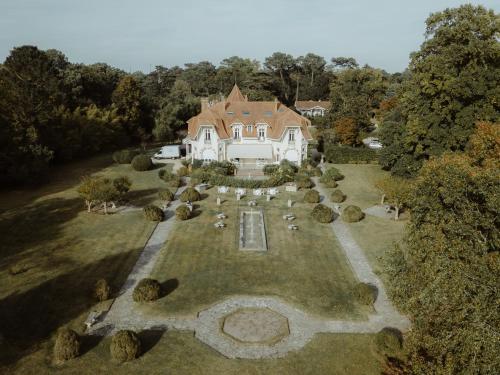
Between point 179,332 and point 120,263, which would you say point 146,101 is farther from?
point 179,332

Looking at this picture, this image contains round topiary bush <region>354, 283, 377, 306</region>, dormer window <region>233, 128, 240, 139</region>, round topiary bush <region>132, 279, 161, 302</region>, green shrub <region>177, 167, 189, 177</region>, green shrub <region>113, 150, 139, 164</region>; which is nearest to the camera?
round topiary bush <region>132, 279, 161, 302</region>

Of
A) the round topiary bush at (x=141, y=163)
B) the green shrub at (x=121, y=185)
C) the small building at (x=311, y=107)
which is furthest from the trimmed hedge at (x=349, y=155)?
the small building at (x=311, y=107)

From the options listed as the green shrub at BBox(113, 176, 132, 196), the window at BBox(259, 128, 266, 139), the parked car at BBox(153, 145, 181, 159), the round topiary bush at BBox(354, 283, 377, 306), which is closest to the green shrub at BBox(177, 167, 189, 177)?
the parked car at BBox(153, 145, 181, 159)

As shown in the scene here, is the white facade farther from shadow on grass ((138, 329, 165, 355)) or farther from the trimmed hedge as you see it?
shadow on grass ((138, 329, 165, 355))

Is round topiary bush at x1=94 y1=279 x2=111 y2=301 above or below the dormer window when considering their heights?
below

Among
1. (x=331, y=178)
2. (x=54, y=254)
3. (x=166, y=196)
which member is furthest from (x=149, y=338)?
(x=331, y=178)

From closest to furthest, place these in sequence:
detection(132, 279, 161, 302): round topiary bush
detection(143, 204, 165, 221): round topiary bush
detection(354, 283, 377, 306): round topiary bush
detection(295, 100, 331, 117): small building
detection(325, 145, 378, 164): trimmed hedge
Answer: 1. detection(132, 279, 161, 302): round topiary bush
2. detection(354, 283, 377, 306): round topiary bush
3. detection(143, 204, 165, 221): round topiary bush
4. detection(325, 145, 378, 164): trimmed hedge
5. detection(295, 100, 331, 117): small building

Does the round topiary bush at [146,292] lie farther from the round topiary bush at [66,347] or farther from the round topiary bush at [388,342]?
the round topiary bush at [388,342]
